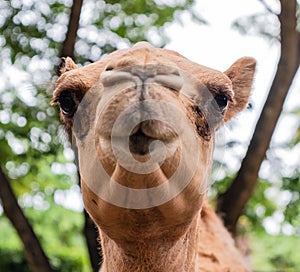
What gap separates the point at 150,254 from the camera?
2.98 meters

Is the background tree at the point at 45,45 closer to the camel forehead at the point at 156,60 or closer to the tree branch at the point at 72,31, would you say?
the tree branch at the point at 72,31

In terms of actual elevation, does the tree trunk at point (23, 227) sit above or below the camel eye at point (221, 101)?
below

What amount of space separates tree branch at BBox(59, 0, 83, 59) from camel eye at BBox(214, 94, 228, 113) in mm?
2396

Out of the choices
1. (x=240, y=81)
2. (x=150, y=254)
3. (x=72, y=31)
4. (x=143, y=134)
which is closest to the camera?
(x=143, y=134)

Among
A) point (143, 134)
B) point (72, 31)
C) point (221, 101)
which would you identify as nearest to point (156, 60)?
point (143, 134)

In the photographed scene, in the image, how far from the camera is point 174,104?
2.50m

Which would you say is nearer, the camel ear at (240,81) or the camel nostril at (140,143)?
the camel nostril at (140,143)

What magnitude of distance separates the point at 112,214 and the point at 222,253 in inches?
81.7

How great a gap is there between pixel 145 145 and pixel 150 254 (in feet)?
2.55

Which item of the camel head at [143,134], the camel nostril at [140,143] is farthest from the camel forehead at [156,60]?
the camel nostril at [140,143]

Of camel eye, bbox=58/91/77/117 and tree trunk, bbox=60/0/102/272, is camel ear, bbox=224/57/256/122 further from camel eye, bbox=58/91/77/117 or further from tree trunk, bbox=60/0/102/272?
tree trunk, bbox=60/0/102/272

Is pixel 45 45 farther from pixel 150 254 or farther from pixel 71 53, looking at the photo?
pixel 150 254

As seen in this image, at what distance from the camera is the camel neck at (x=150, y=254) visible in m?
2.95

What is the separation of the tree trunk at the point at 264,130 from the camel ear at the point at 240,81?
5.38 feet
